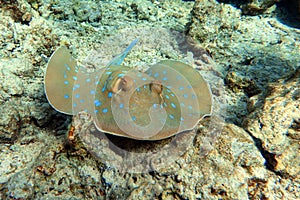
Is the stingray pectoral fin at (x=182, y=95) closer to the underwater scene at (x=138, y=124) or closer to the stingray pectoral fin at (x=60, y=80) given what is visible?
the underwater scene at (x=138, y=124)

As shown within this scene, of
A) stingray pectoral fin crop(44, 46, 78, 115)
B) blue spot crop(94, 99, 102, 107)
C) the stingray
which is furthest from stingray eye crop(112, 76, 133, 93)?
stingray pectoral fin crop(44, 46, 78, 115)

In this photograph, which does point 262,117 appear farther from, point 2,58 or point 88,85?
point 2,58

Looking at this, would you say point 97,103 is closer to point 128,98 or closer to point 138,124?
point 128,98

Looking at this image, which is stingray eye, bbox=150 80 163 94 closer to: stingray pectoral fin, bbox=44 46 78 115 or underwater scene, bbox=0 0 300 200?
underwater scene, bbox=0 0 300 200

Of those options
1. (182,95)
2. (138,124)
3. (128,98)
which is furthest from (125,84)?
(182,95)

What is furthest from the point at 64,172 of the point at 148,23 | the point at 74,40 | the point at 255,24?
the point at 255,24
